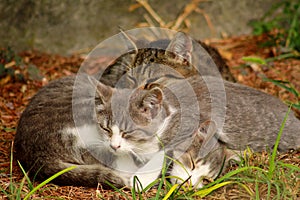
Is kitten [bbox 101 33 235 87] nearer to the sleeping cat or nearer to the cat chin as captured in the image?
the sleeping cat

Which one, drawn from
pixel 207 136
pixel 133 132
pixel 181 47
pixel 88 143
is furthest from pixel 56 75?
pixel 207 136

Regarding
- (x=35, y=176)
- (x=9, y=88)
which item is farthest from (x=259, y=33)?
(x=35, y=176)

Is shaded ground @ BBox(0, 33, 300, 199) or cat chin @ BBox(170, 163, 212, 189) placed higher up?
cat chin @ BBox(170, 163, 212, 189)

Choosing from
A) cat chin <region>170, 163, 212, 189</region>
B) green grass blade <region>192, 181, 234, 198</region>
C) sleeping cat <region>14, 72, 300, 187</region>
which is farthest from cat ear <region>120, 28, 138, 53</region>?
green grass blade <region>192, 181, 234, 198</region>

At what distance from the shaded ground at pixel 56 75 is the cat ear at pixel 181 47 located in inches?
35.4

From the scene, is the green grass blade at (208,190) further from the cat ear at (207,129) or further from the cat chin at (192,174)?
the cat ear at (207,129)

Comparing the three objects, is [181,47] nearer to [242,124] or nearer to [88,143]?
[242,124]

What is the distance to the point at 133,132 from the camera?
3.49 meters

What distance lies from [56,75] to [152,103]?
2497 mm

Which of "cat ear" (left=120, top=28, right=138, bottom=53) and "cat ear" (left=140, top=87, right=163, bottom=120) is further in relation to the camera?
"cat ear" (left=120, top=28, right=138, bottom=53)

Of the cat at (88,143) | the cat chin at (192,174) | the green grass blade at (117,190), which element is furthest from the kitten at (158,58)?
the green grass blade at (117,190)

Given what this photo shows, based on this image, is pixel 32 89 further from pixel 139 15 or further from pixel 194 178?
pixel 194 178

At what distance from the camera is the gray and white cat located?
349cm

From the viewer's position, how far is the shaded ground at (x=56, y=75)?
174 inches
